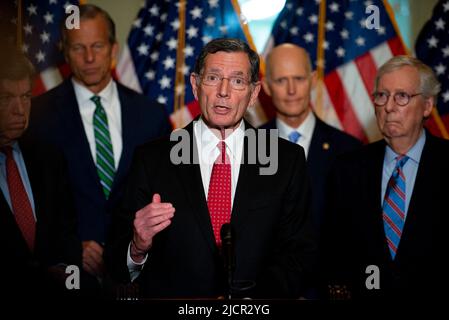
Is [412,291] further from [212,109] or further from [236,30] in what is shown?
[236,30]

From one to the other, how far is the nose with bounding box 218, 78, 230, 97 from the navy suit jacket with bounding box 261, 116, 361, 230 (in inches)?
35.1

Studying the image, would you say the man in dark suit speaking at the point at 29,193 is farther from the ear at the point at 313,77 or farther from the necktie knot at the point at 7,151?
the ear at the point at 313,77

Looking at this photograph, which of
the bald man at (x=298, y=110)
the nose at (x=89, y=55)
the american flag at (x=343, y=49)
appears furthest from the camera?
the american flag at (x=343, y=49)

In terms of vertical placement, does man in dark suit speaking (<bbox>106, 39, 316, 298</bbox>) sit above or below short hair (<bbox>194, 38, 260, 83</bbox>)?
below

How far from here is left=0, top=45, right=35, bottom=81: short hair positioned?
2785 millimetres

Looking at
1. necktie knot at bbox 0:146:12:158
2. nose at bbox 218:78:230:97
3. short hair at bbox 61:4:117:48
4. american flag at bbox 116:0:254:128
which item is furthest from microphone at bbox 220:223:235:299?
american flag at bbox 116:0:254:128

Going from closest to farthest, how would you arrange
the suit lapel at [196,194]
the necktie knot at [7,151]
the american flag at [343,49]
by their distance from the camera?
the suit lapel at [196,194] → the necktie knot at [7,151] → the american flag at [343,49]

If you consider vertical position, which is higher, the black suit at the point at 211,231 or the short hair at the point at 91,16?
the short hair at the point at 91,16

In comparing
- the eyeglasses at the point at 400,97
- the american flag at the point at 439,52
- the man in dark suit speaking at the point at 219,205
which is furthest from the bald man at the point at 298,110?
the man in dark suit speaking at the point at 219,205

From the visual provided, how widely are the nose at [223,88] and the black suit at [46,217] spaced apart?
0.88 metres

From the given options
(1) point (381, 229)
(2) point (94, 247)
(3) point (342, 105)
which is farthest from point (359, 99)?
(2) point (94, 247)

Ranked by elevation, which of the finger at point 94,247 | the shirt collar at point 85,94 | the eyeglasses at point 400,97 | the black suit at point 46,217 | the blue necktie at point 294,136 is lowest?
the finger at point 94,247

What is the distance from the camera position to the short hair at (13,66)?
2785 mm

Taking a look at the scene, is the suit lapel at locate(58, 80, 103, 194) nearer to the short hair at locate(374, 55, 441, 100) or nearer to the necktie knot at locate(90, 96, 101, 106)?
the necktie knot at locate(90, 96, 101, 106)
